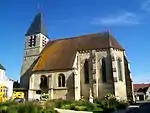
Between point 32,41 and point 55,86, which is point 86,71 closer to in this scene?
point 55,86

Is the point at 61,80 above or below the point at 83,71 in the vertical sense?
below

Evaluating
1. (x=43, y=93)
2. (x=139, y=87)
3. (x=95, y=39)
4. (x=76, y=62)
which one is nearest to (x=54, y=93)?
(x=43, y=93)

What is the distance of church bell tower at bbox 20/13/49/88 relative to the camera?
135ft

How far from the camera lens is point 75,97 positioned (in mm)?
33312

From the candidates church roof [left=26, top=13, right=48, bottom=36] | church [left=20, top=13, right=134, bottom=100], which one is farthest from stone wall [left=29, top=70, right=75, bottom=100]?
church roof [left=26, top=13, right=48, bottom=36]

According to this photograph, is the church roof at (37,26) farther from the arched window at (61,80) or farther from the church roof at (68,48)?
the arched window at (61,80)

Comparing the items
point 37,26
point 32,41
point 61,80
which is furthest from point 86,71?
point 37,26

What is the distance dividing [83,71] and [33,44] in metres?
13.4

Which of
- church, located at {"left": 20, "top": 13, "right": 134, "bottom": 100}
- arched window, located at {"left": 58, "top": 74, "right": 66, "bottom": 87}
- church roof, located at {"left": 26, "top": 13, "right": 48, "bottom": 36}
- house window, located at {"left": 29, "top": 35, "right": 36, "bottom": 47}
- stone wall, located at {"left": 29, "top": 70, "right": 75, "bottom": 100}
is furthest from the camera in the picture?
church roof, located at {"left": 26, "top": 13, "right": 48, "bottom": 36}

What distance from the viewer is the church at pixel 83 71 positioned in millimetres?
34031

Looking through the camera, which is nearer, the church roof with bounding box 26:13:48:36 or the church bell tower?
the church bell tower

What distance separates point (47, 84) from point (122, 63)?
1294 cm

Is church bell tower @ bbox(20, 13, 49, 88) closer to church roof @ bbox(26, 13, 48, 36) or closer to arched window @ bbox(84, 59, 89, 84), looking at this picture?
church roof @ bbox(26, 13, 48, 36)

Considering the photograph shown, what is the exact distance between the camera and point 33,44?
4362 cm
